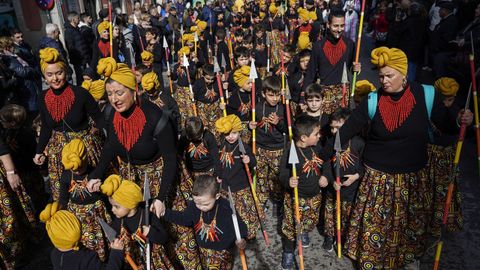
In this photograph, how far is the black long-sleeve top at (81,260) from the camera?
2762 millimetres

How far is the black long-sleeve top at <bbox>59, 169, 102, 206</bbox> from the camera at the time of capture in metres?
3.88

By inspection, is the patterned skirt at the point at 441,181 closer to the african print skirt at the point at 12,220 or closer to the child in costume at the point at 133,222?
the child in costume at the point at 133,222

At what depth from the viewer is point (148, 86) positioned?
238 inches

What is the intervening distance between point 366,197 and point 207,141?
1916 millimetres

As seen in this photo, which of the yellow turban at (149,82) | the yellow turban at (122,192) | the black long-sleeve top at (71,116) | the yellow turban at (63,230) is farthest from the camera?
the yellow turban at (149,82)

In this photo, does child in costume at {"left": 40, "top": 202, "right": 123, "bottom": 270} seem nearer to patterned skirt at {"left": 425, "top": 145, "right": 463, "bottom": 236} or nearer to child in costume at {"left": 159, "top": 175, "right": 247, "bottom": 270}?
child in costume at {"left": 159, "top": 175, "right": 247, "bottom": 270}

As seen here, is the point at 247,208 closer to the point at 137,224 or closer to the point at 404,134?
the point at 137,224

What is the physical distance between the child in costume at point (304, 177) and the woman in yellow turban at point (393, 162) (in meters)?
0.31

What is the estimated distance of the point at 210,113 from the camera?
728 cm

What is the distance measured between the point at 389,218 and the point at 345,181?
0.61m

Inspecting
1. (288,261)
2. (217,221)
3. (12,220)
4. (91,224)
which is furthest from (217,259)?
(12,220)

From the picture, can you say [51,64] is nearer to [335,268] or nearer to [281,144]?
[281,144]

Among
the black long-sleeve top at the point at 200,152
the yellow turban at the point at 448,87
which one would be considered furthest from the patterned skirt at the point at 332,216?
the yellow turban at the point at 448,87

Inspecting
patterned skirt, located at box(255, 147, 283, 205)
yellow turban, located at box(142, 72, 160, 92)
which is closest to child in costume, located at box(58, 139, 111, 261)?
patterned skirt, located at box(255, 147, 283, 205)
